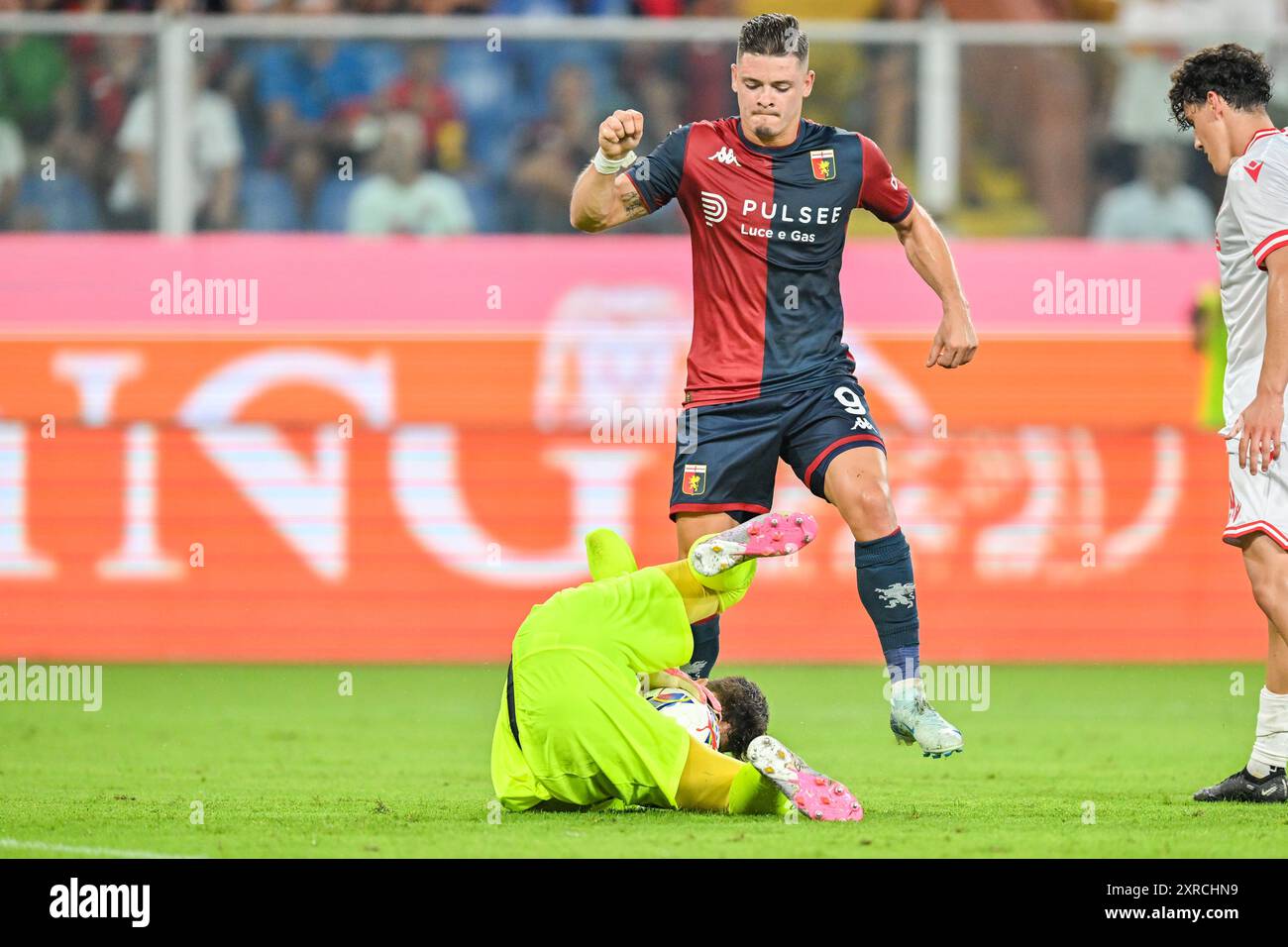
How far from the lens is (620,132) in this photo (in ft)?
20.1

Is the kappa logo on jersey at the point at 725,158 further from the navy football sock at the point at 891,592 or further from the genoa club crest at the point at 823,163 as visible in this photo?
the navy football sock at the point at 891,592

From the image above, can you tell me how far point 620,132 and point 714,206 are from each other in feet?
1.86

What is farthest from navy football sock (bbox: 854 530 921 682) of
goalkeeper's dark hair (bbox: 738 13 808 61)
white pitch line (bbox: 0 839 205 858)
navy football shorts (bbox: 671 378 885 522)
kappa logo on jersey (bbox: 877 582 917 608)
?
white pitch line (bbox: 0 839 205 858)

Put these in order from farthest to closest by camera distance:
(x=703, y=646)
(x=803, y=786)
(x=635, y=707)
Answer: (x=703, y=646) → (x=635, y=707) → (x=803, y=786)

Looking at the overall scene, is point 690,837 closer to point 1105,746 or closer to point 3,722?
point 1105,746

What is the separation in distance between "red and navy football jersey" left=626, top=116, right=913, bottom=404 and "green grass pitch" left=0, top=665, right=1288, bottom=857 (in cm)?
149

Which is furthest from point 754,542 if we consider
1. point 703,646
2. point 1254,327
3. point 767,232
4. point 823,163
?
point 1254,327

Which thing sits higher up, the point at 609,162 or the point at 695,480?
the point at 609,162

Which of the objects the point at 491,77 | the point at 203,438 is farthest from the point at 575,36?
the point at 203,438

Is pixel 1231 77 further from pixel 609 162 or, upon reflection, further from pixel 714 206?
pixel 609 162

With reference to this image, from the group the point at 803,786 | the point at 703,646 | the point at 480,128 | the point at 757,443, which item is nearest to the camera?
the point at 803,786

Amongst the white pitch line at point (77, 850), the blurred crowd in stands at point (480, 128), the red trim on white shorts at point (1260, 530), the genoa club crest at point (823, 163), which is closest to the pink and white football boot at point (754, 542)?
the genoa club crest at point (823, 163)

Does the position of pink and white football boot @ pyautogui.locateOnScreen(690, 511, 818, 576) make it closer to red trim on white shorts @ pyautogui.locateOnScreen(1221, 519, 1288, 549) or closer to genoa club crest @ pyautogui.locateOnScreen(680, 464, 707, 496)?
genoa club crest @ pyautogui.locateOnScreen(680, 464, 707, 496)

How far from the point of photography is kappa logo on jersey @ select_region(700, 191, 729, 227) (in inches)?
259
